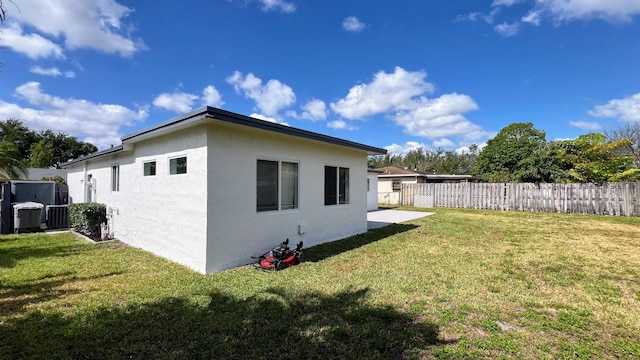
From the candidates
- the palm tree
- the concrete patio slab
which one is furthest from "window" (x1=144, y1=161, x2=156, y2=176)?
the concrete patio slab

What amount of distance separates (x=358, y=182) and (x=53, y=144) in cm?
4863

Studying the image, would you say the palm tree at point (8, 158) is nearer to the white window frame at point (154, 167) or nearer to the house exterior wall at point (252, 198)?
the white window frame at point (154, 167)

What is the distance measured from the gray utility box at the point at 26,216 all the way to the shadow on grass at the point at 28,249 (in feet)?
3.57

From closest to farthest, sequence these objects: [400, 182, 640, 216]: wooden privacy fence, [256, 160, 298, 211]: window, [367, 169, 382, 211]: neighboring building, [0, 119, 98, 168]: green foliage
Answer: [256, 160, 298, 211]: window
[400, 182, 640, 216]: wooden privacy fence
[367, 169, 382, 211]: neighboring building
[0, 119, 98, 168]: green foliage

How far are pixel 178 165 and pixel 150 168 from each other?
1.60 m

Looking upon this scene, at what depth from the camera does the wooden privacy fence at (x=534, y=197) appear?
559 inches

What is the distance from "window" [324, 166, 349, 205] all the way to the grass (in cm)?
177

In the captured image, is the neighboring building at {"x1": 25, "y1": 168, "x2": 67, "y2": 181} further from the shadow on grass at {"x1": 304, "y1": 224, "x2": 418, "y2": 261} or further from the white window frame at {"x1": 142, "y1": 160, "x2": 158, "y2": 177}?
the shadow on grass at {"x1": 304, "y1": 224, "x2": 418, "y2": 261}

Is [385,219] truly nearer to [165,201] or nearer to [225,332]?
[165,201]

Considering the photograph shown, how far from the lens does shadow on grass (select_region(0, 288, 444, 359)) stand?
275cm

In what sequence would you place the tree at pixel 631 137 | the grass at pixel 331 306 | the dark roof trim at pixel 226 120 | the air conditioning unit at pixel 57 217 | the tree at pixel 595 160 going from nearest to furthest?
1. the grass at pixel 331 306
2. the dark roof trim at pixel 226 120
3. the air conditioning unit at pixel 57 217
4. the tree at pixel 595 160
5. the tree at pixel 631 137

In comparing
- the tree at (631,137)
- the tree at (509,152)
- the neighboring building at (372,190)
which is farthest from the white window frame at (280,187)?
the tree at (631,137)

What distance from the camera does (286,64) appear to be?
13523 mm

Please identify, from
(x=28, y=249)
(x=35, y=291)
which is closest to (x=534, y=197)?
(x=35, y=291)
